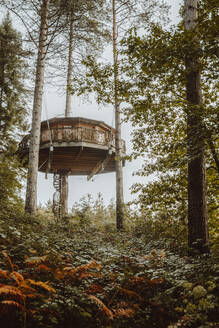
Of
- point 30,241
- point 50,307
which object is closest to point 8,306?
point 50,307

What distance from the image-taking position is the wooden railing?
49.8 ft

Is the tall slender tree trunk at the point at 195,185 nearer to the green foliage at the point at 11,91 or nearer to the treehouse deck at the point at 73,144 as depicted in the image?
the green foliage at the point at 11,91

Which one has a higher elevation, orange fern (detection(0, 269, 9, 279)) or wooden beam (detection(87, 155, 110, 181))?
wooden beam (detection(87, 155, 110, 181))

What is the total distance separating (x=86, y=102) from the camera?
44.5ft

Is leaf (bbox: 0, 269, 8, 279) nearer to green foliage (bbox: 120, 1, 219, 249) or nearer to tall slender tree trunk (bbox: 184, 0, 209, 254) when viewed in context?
green foliage (bbox: 120, 1, 219, 249)

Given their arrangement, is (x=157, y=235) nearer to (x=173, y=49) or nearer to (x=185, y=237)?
(x=185, y=237)

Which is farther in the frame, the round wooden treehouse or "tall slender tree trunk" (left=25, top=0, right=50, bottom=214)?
the round wooden treehouse

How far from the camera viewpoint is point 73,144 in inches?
589

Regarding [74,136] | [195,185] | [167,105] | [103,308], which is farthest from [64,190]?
[103,308]

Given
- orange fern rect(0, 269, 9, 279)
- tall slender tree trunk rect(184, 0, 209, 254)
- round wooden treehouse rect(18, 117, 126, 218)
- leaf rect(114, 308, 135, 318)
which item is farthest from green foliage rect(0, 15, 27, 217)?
leaf rect(114, 308, 135, 318)

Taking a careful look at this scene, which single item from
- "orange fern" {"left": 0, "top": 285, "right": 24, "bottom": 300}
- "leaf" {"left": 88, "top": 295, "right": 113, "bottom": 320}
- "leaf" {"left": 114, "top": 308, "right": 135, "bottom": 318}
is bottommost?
"leaf" {"left": 114, "top": 308, "right": 135, "bottom": 318}

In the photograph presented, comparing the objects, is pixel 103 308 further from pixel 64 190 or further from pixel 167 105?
pixel 64 190

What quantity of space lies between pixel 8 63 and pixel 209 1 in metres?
13.5

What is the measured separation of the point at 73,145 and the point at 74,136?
68 cm
